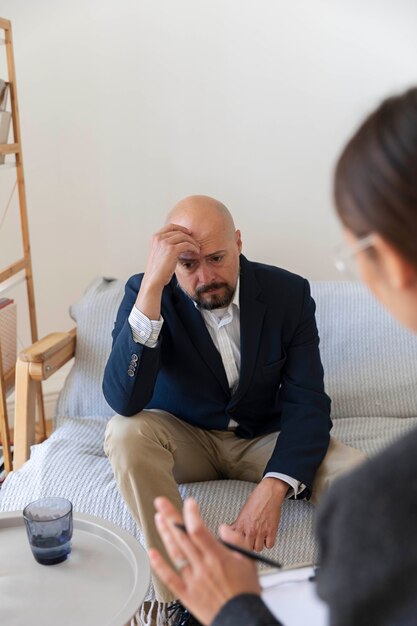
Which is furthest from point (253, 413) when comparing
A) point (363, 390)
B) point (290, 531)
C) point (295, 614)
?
point (295, 614)

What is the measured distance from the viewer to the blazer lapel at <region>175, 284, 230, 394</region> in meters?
1.88

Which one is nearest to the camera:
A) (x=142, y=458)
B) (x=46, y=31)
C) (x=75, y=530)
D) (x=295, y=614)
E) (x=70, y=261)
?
(x=295, y=614)

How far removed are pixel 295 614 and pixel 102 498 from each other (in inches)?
37.2

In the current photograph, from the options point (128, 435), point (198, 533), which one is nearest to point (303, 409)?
point (128, 435)

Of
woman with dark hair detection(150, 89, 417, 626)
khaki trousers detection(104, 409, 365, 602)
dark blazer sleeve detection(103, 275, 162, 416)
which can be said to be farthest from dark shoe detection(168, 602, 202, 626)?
woman with dark hair detection(150, 89, 417, 626)

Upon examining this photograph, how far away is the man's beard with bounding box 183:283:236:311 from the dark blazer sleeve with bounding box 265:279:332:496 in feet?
0.65

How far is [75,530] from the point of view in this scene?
1.48m

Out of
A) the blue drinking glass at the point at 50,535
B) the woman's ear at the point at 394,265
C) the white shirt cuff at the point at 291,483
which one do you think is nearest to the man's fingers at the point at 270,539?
the white shirt cuff at the point at 291,483

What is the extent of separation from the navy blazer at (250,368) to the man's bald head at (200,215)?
0.15 metres

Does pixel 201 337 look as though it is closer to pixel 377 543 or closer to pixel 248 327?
pixel 248 327

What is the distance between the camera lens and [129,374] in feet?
5.82

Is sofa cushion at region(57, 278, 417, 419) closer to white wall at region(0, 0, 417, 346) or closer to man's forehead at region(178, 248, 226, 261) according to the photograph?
white wall at region(0, 0, 417, 346)

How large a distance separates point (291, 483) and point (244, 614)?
0.91 metres

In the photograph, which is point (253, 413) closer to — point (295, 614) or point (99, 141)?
point (295, 614)
